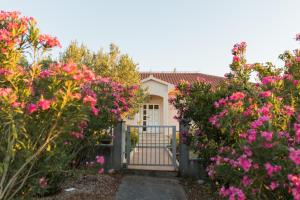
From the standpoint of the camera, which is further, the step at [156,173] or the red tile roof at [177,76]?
the red tile roof at [177,76]

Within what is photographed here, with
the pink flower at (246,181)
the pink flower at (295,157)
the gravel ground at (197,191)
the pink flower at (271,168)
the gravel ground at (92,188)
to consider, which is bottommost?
the gravel ground at (197,191)

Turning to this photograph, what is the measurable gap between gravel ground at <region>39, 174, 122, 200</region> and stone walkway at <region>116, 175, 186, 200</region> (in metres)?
0.24

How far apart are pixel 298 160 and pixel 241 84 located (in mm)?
4335

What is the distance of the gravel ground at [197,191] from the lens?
750 cm

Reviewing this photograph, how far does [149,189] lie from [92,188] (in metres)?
1.47

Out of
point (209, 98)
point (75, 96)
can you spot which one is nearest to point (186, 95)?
point (209, 98)

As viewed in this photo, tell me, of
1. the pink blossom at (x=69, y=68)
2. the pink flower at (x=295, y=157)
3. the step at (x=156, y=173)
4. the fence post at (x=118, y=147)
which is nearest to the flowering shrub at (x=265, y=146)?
the pink flower at (x=295, y=157)

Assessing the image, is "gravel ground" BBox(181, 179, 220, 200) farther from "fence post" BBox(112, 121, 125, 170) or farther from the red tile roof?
the red tile roof

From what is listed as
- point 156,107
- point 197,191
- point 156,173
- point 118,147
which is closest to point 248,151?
point 197,191

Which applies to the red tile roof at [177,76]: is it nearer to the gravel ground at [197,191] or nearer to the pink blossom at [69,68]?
the gravel ground at [197,191]

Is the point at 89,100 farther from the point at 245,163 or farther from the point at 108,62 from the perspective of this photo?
the point at 108,62

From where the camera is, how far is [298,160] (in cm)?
275

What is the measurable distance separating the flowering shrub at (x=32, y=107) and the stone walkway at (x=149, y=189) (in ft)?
9.41

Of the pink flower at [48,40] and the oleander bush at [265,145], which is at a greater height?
the pink flower at [48,40]
